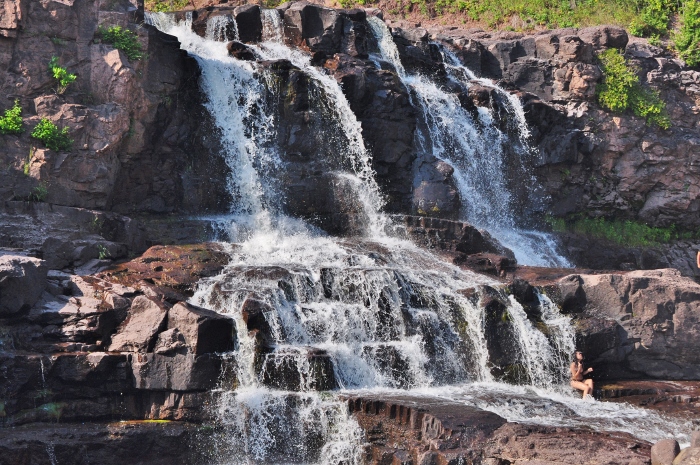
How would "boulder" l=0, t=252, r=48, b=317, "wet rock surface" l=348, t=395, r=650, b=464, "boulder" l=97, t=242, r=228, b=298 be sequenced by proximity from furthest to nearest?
1. "boulder" l=97, t=242, r=228, b=298
2. "boulder" l=0, t=252, r=48, b=317
3. "wet rock surface" l=348, t=395, r=650, b=464

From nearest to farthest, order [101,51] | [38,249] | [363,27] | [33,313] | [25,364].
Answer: [25,364] → [33,313] → [38,249] → [101,51] → [363,27]

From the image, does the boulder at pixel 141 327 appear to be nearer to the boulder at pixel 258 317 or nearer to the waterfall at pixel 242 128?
the boulder at pixel 258 317

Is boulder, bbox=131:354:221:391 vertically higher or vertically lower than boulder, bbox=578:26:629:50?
lower

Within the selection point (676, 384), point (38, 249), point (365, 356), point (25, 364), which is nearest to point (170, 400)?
point (25, 364)

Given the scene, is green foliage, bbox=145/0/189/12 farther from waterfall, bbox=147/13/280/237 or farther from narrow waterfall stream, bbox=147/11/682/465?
narrow waterfall stream, bbox=147/11/682/465

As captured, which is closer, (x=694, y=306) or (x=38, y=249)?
(x=38, y=249)

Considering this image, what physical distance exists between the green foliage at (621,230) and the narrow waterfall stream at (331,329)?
25.2ft

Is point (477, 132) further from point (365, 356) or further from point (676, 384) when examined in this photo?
point (365, 356)

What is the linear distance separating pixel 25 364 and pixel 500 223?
14537 mm

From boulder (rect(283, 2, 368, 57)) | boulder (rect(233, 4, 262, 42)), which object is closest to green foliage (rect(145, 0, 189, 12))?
boulder (rect(233, 4, 262, 42))

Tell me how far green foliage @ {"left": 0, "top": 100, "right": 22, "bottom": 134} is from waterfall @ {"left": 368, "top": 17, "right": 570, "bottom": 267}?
33.5ft

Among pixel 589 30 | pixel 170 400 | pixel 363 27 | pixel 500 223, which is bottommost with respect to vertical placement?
pixel 170 400

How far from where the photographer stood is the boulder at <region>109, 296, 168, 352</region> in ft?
43.0

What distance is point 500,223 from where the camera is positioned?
23828mm
